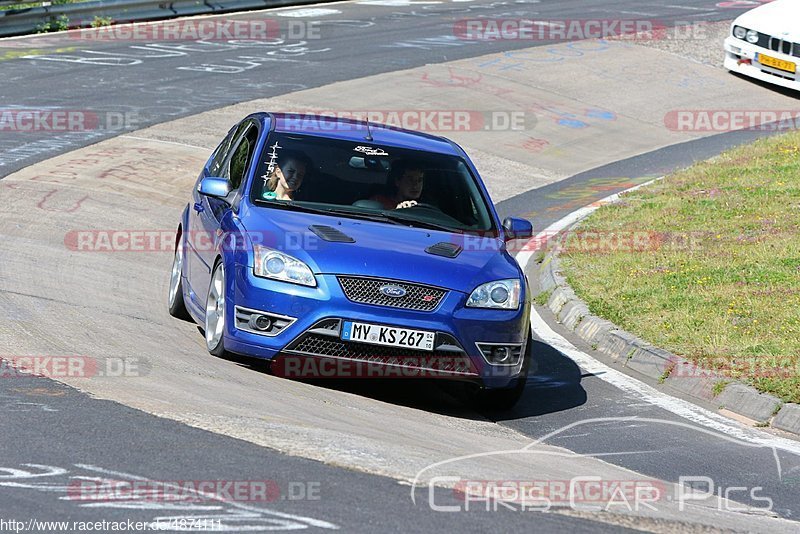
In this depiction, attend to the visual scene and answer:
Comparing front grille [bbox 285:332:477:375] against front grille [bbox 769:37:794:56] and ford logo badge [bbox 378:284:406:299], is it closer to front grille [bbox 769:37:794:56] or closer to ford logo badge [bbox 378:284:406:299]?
ford logo badge [bbox 378:284:406:299]

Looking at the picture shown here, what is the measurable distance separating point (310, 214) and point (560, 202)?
8.90 metres

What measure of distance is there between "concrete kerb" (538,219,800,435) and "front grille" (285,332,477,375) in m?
2.19

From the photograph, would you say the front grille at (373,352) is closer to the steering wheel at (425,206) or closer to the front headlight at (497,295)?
the front headlight at (497,295)

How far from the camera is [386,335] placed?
7848 mm

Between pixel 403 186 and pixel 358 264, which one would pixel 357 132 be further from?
pixel 358 264

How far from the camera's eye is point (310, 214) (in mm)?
8680

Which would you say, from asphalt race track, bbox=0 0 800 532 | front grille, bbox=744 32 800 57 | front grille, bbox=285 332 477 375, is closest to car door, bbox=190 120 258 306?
asphalt race track, bbox=0 0 800 532

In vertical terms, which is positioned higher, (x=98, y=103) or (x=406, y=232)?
(x=406, y=232)

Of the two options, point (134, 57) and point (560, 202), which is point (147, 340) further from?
point (134, 57)

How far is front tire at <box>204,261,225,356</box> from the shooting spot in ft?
27.5

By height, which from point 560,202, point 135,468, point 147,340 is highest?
point 135,468

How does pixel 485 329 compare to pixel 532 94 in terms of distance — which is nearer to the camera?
pixel 485 329

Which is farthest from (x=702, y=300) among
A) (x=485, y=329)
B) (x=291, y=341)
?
(x=291, y=341)

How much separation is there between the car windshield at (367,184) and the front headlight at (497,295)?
30.4 inches
